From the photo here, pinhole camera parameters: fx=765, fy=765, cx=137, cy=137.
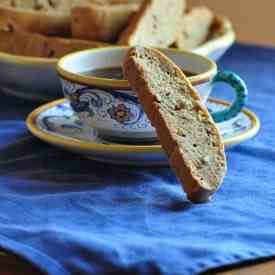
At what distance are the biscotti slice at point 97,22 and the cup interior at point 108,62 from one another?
17 centimetres

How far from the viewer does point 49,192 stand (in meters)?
0.77

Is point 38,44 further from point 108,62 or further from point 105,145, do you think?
point 105,145

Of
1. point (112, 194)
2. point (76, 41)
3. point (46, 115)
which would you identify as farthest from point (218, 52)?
point (112, 194)

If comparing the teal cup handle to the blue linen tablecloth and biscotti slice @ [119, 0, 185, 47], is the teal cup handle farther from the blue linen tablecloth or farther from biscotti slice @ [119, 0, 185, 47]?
biscotti slice @ [119, 0, 185, 47]

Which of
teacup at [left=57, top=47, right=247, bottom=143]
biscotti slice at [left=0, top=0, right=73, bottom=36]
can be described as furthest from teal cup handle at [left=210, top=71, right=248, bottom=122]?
biscotti slice at [left=0, top=0, right=73, bottom=36]

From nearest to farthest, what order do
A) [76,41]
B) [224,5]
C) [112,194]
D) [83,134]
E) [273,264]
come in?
[273,264] → [112,194] → [83,134] → [76,41] → [224,5]

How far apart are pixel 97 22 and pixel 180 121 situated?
40cm

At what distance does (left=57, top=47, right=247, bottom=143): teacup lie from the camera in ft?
2.76

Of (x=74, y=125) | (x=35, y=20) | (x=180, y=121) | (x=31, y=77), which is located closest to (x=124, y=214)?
(x=180, y=121)

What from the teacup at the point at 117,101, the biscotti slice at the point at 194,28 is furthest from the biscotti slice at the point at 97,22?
the teacup at the point at 117,101

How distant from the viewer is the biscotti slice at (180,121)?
2.40ft

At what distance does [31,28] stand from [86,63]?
24cm

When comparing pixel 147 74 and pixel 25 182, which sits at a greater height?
pixel 147 74

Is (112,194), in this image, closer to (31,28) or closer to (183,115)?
(183,115)
